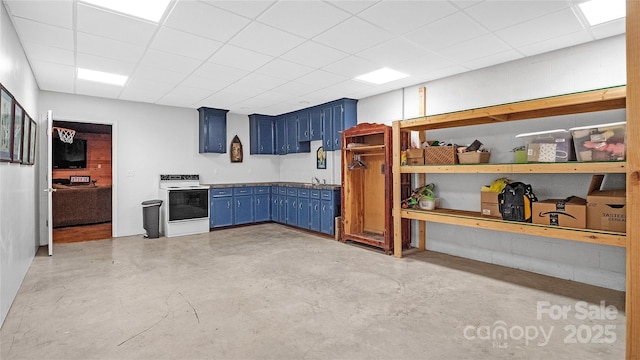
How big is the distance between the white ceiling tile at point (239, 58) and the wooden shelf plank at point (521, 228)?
2832 millimetres

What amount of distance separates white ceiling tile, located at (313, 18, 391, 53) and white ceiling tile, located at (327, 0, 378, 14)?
18 cm

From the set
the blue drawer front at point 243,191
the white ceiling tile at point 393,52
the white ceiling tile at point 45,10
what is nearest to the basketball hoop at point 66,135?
the blue drawer front at point 243,191

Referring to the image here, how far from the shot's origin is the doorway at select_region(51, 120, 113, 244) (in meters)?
7.14

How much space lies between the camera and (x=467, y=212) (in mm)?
4414

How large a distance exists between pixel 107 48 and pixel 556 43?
5009mm

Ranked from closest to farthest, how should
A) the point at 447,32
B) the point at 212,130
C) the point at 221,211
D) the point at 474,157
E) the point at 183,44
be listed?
the point at 447,32, the point at 183,44, the point at 474,157, the point at 221,211, the point at 212,130

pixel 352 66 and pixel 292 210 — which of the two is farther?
pixel 292 210

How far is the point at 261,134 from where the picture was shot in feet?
25.7

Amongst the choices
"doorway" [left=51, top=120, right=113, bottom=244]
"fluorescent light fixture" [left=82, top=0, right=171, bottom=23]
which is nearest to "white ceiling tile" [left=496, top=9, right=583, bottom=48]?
"fluorescent light fixture" [left=82, top=0, right=171, bottom=23]

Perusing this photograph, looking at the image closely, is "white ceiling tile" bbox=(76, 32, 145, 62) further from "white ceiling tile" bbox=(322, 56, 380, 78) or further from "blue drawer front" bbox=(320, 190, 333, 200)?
"blue drawer front" bbox=(320, 190, 333, 200)

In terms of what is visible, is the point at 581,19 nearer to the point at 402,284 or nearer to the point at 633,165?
the point at 633,165

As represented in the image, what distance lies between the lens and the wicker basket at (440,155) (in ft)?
13.6

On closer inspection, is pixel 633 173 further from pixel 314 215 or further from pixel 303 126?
pixel 303 126

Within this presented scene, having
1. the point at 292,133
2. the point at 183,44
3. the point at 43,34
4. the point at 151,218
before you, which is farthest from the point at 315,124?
the point at 43,34
